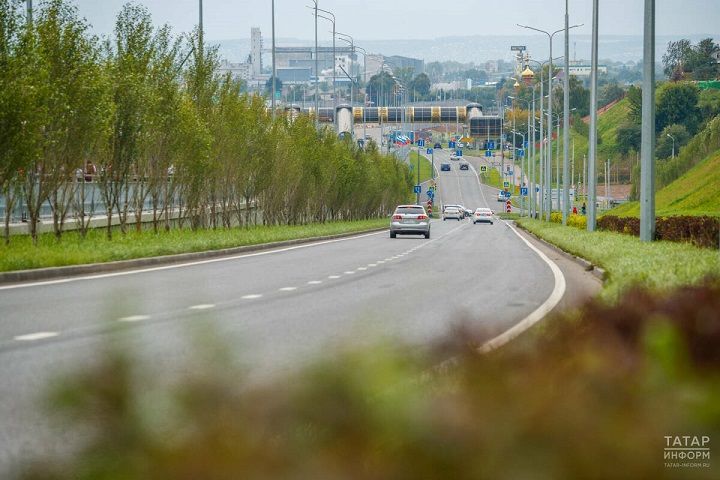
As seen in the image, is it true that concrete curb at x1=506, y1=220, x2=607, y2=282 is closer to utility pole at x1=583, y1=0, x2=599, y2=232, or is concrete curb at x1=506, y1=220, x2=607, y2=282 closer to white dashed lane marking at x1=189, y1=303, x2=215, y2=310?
utility pole at x1=583, y1=0, x2=599, y2=232

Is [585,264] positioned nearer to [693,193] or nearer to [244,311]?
[244,311]

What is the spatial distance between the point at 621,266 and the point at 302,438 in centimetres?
1825

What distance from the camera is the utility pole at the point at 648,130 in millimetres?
31594

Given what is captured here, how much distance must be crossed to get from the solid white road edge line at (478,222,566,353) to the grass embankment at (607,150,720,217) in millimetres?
54296

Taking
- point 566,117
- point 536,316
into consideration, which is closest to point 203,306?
point 536,316

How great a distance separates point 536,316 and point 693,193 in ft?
273

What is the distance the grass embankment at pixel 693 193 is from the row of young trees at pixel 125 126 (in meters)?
29.7

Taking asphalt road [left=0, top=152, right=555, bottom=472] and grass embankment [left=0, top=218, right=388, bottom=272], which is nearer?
asphalt road [left=0, top=152, right=555, bottom=472]

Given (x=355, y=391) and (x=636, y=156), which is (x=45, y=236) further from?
(x=636, y=156)

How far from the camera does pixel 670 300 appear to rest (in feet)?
26.2

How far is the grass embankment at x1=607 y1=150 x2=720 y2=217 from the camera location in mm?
88562

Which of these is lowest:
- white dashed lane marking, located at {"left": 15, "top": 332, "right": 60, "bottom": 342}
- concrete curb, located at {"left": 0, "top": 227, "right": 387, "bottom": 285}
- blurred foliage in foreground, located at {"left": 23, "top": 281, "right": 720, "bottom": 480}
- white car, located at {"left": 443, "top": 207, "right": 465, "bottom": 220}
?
white car, located at {"left": 443, "top": 207, "right": 465, "bottom": 220}

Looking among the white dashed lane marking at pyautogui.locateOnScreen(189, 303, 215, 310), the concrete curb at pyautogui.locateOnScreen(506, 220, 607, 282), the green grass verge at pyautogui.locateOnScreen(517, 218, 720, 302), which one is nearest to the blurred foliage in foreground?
the green grass verge at pyautogui.locateOnScreen(517, 218, 720, 302)

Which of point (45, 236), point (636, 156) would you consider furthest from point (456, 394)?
point (636, 156)
